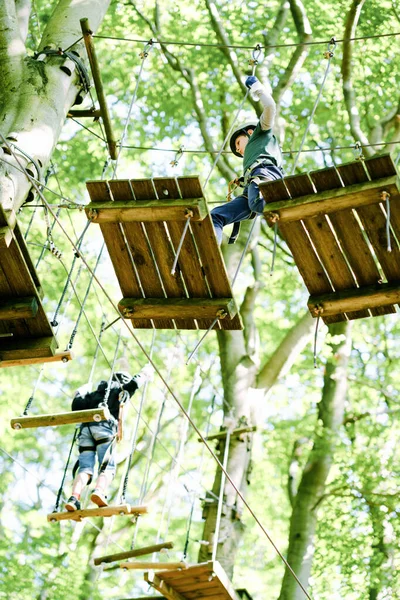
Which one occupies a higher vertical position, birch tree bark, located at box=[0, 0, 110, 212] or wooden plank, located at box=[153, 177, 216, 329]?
birch tree bark, located at box=[0, 0, 110, 212]

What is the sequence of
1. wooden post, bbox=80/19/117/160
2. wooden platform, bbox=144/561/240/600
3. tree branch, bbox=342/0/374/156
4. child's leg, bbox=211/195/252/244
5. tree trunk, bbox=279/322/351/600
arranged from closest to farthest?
child's leg, bbox=211/195/252/244, wooden post, bbox=80/19/117/160, wooden platform, bbox=144/561/240/600, tree trunk, bbox=279/322/351/600, tree branch, bbox=342/0/374/156

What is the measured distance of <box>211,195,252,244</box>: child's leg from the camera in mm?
5402

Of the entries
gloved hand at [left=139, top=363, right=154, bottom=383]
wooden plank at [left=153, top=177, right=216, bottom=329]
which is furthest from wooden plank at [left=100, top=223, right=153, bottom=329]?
gloved hand at [left=139, top=363, right=154, bottom=383]

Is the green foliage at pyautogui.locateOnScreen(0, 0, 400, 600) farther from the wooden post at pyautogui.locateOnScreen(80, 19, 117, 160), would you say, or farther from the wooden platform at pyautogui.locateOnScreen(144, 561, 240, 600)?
the wooden post at pyautogui.locateOnScreen(80, 19, 117, 160)

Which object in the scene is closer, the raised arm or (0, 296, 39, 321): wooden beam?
(0, 296, 39, 321): wooden beam

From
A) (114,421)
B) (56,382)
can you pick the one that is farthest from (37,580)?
(114,421)

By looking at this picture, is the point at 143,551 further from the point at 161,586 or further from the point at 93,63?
the point at 93,63

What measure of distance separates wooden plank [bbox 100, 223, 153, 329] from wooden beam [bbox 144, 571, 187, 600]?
2.69 m

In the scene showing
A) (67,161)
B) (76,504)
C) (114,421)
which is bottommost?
(76,504)

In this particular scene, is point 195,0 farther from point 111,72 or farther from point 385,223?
point 385,223

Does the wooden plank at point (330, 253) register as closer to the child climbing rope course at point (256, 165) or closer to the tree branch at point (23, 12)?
the child climbing rope course at point (256, 165)

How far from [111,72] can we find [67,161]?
141 cm

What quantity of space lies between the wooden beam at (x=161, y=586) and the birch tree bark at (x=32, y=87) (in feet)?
10.8

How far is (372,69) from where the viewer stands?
11742 mm
